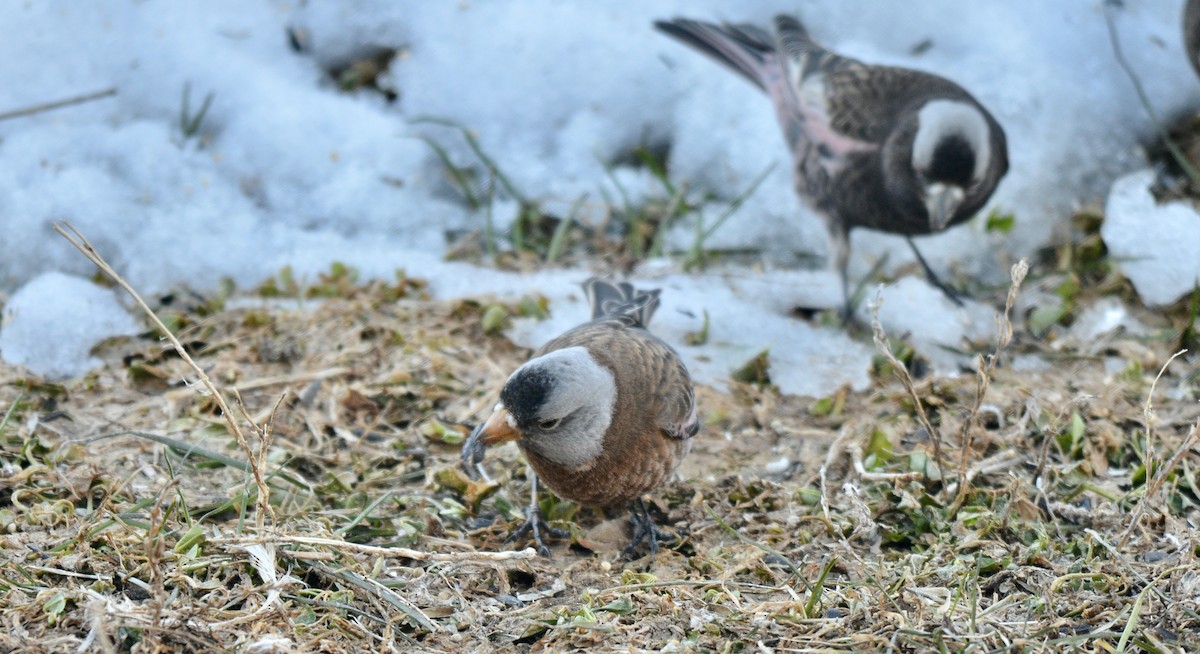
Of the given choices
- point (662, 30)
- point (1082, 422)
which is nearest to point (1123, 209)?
point (1082, 422)

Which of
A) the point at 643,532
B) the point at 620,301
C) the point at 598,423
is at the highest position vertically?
the point at 598,423

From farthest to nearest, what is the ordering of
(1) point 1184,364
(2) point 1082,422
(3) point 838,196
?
1. (3) point 838,196
2. (1) point 1184,364
3. (2) point 1082,422

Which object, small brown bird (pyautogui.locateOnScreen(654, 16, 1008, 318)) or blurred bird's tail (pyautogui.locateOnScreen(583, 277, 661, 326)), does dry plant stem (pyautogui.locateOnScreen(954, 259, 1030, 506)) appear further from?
small brown bird (pyautogui.locateOnScreen(654, 16, 1008, 318))

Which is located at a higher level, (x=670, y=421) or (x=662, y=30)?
(x=662, y=30)

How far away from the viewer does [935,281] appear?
5.85 m

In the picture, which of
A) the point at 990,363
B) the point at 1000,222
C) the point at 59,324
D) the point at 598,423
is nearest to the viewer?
the point at 990,363

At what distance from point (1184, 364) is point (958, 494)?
6.26 feet

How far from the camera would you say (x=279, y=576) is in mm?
3283

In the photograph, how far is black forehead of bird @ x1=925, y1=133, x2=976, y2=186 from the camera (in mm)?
5465

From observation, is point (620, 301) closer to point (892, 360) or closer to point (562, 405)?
point (562, 405)

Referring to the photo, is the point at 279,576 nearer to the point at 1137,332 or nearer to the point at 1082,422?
the point at 1082,422

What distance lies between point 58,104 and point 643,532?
12.9 ft

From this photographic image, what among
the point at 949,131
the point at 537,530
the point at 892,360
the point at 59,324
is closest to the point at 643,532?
the point at 537,530

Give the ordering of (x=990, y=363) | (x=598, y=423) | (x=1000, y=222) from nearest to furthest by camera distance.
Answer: (x=990, y=363) → (x=598, y=423) → (x=1000, y=222)
